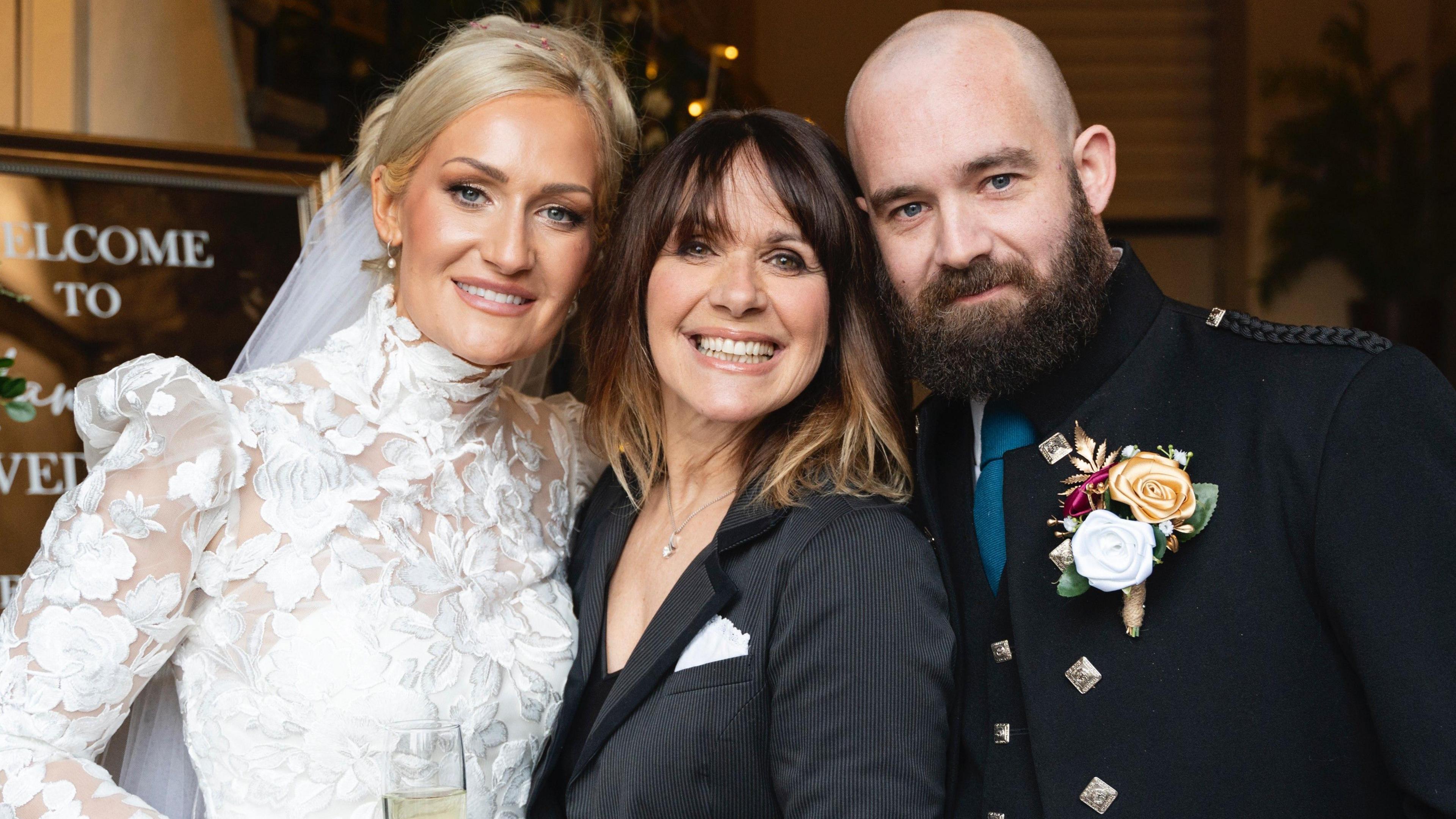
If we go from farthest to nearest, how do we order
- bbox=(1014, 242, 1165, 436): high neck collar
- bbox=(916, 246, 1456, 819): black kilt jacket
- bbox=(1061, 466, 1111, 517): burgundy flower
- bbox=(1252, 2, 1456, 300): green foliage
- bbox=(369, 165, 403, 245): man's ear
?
bbox=(1252, 2, 1456, 300): green foliage → bbox=(369, 165, 403, 245): man's ear → bbox=(1014, 242, 1165, 436): high neck collar → bbox=(1061, 466, 1111, 517): burgundy flower → bbox=(916, 246, 1456, 819): black kilt jacket

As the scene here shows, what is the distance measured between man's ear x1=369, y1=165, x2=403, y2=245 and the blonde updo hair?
15 mm

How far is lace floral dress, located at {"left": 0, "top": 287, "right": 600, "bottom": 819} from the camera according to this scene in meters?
1.64

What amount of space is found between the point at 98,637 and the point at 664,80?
288cm

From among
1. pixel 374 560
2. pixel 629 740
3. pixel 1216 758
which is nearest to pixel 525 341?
pixel 374 560

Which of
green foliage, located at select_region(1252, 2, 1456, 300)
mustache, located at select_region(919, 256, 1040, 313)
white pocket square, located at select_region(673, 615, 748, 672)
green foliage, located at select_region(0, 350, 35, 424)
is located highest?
green foliage, located at select_region(1252, 2, 1456, 300)

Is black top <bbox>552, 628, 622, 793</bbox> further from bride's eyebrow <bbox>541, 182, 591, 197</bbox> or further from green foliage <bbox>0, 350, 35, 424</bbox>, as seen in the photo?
green foliage <bbox>0, 350, 35, 424</bbox>

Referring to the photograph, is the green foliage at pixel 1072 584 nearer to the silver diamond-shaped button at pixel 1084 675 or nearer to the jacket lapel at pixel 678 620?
the silver diamond-shaped button at pixel 1084 675

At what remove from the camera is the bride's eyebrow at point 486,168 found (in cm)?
198

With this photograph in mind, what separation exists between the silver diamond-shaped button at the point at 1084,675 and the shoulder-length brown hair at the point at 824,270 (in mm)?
406

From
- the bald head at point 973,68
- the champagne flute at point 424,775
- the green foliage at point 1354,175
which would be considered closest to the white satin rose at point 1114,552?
the bald head at point 973,68

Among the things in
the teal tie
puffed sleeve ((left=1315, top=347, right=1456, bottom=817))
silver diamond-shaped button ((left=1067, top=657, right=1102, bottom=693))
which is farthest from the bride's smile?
puffed sleeve ((left=1315, top=347, right=1456, bottom=817))

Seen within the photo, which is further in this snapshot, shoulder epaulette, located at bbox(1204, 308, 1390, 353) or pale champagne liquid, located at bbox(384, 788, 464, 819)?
shoulder epaulette, located at bbox(1204, 308, 1390, 353)

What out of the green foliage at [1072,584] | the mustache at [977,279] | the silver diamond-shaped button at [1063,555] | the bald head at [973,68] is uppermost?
the bald head at [973,68]

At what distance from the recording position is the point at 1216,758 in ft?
4.90
